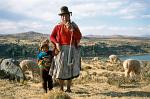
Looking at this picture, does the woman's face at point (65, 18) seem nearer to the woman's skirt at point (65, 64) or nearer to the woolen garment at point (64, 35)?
the woolen garment at point (64, 35)

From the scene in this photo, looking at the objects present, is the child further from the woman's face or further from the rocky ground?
the woman's face

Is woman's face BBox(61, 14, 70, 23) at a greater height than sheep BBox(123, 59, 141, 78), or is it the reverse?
woman's face BBox(61, 14, 70, 23)

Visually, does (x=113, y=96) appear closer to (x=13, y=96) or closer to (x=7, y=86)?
(x=13, y=96)

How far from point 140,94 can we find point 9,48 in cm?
6925

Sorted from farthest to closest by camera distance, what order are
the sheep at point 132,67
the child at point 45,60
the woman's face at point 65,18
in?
the sheep at point 132,67 < the child at point 45,60 < the woman's face at point 65,18

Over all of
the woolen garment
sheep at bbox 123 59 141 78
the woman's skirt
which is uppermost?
the woolen garment

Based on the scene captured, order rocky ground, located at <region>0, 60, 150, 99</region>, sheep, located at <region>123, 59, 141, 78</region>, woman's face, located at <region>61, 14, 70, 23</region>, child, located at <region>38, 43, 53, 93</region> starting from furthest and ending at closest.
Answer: sheep, located at <region>123, 59, 141, 78</region> → child, located at <region>38, 43, 53, 93</region> → woman's face, located at <region>61, 14, 70, 23</region> → rocky ground, located at <region>0, 60, 150, 99</region>

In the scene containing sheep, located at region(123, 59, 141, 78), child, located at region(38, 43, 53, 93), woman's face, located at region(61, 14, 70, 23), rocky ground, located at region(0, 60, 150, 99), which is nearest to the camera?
rocky ground, located at region(0, 60, 150, 99)

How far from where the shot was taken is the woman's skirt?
36.8 feet

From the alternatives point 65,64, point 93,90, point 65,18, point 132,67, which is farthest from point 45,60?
point 132,67

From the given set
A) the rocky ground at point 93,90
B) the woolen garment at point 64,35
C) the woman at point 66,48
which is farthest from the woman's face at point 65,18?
the rocky ground at point 93,90

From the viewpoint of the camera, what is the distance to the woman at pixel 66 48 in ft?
36.7

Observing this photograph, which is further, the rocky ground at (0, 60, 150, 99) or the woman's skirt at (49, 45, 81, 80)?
the woman's skirt at (49, 45, 81, 80)

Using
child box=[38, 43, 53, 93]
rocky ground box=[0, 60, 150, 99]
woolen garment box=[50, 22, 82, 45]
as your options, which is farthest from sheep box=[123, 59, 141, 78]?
woolen garment box=[50, 22, 82, 45]
